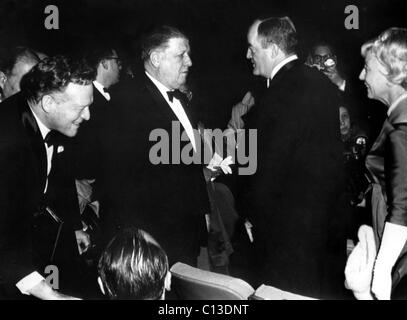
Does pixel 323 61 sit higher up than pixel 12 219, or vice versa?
pixel 323 61

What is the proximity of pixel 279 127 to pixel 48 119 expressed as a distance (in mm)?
1264

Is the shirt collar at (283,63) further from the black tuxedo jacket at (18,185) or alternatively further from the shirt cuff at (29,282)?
the shirt cuff at (29,282)

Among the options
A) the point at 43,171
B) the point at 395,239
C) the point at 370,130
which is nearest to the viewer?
the point at 395,239

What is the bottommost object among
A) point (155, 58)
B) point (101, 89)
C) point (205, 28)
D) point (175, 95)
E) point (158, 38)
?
point (175, 95)

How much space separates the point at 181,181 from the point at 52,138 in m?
0.84

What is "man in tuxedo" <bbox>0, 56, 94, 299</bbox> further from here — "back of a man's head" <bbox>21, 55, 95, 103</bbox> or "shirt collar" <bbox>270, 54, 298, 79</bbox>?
"shirt collar" <bbox>270, 54, 298, 79</bbox>

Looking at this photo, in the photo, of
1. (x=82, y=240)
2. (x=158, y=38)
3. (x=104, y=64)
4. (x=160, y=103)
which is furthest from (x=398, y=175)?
(x=104, y=64)

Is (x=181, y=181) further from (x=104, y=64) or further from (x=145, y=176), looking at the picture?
(x=104, y=64)

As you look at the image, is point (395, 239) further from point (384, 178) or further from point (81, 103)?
point (81, 103)

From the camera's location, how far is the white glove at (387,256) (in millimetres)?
1711

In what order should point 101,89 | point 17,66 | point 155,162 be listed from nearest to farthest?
1. point 155,162
2. point 17,66
3. point 101,89

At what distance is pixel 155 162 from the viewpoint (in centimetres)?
262
